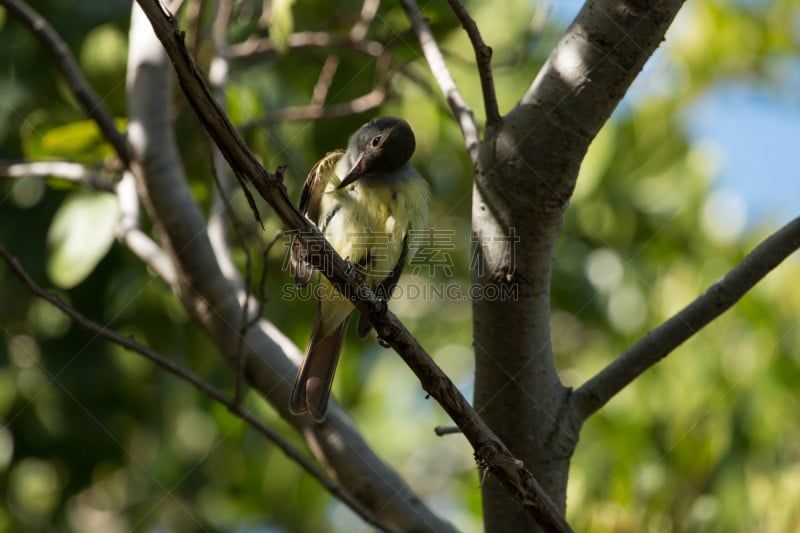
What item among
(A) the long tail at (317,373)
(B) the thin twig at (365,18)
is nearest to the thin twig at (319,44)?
(B) the thin twig at (365,18)

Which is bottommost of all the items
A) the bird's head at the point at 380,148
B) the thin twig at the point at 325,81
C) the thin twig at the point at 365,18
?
the thin twig at the point at 325,81

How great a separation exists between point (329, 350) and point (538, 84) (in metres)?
1.45

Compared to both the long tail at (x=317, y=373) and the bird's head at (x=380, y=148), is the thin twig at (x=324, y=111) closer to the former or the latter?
the bird's head at (x=380, y=148)

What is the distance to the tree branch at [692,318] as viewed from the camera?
7.71 ft

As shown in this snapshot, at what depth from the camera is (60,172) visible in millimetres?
3592

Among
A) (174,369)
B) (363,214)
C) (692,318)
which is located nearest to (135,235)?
(174,369)

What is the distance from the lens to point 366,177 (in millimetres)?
3475

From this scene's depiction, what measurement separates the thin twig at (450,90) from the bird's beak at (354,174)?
0.56 m

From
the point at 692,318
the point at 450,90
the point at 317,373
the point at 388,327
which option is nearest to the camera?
the point at 388,327

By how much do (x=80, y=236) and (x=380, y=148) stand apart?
1333 mm

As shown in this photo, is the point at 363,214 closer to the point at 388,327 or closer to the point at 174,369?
the point at 174,369

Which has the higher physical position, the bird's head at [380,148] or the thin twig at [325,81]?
the bird's head at [380,148]

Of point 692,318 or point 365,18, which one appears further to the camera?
point 365,18

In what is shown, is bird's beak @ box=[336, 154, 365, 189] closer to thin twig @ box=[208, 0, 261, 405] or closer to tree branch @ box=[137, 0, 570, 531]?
thin twig @ box=[208, 0, 261, 405]
